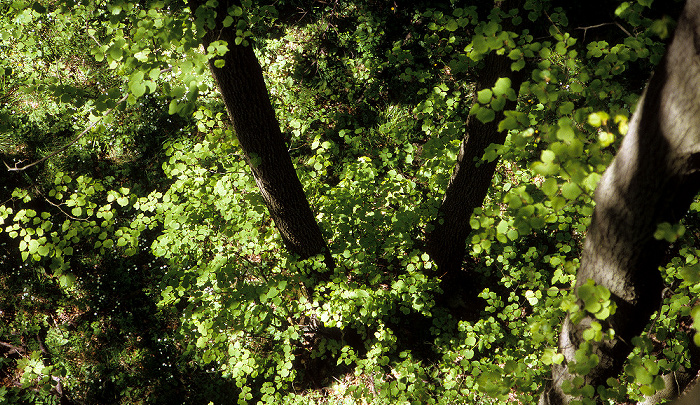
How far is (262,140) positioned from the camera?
2.51 metres

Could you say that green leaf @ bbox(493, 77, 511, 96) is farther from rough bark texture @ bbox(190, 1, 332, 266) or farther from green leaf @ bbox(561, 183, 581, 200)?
rough bark texture @ bbox(190, 1, 332, 266)

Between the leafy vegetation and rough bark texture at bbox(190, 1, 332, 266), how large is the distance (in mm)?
103

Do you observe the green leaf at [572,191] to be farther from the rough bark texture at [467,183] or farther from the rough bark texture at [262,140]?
the rough bark texture at [262,140]

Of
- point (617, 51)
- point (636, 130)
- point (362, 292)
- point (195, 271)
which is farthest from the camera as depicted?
point (195, 271)

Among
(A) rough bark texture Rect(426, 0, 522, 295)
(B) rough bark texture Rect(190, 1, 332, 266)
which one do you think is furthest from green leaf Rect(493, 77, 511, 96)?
(B) rough bark texture Rect(190, 1, 332, 266)

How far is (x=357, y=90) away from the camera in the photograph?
18.1ft

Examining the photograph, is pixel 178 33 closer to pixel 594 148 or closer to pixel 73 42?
pixel 594 148

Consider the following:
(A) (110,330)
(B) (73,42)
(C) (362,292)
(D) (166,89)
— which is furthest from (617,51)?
(B) (73,42)

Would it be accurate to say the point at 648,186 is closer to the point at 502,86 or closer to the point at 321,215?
the point at 502,86

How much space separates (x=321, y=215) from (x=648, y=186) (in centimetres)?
246

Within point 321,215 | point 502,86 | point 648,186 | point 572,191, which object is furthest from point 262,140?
point 648,186

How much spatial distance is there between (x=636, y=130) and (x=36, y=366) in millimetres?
2961

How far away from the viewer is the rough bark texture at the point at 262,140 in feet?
7.00

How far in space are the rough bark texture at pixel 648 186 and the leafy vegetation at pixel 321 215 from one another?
3.7 inches
